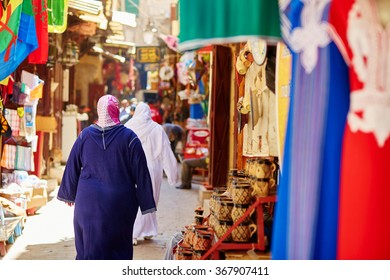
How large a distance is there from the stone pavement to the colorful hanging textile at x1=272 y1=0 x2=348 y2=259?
428 centimetres

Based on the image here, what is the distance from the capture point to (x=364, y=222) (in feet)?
9.68

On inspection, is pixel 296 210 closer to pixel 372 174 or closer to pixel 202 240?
pixel 372 174

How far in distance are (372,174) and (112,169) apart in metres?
2.91

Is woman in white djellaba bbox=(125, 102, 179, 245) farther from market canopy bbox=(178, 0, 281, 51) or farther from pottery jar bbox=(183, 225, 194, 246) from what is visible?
market canopy bbox=(178, 0, 281, 51)

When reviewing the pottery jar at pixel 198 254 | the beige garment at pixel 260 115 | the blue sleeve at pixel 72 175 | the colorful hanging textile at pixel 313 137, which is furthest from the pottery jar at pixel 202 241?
the colorful hanging textile at pixel 313 137

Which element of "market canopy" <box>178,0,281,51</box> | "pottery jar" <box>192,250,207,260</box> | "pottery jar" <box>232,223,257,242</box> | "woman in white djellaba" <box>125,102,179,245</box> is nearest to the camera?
"market canopy" <box>178,0,281,51</box>

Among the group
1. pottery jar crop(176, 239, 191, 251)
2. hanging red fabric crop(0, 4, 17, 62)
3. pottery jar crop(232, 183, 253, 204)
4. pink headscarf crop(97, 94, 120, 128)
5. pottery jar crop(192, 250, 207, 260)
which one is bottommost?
pottery jar crop(176, 239, 191, 251)

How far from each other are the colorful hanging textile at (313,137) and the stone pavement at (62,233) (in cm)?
428

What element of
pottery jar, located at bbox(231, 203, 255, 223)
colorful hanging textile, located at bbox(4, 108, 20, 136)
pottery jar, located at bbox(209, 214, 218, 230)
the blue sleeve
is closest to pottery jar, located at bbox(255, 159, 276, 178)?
pottery jar, located at bbox(231, 203, 255, 223)

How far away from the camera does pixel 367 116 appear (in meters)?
2.92

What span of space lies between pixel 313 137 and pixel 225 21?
0.77 meters

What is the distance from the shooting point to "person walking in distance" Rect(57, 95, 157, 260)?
543cm

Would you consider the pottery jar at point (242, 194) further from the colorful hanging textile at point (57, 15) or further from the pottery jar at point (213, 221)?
the colorful hanging textile at point (57, 15)

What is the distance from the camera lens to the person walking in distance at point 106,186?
5.43 metres
